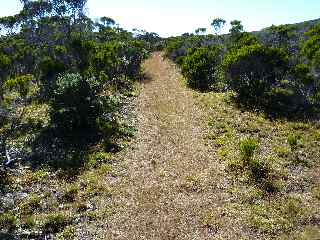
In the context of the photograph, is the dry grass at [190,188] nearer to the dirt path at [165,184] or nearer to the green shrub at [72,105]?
the dirt path at [165,184]

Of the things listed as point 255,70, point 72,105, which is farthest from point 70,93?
point 255,70

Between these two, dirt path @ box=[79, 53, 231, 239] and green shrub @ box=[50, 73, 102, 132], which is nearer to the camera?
dirt path @ box=[79, 53, 231, 239]

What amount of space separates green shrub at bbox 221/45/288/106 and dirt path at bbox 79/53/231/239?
290 inches

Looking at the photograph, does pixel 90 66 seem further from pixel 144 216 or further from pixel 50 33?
pixel 50 33

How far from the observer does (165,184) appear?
91.2 ft

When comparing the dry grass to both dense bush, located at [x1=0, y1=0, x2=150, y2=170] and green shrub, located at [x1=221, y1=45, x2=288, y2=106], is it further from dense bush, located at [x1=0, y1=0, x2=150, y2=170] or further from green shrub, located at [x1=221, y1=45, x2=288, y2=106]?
green shrub, located at [x1=221, y1=45, x2=288, y2=106]

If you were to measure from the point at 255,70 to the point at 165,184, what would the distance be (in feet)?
84.2

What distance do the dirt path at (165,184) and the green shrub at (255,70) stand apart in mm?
7359

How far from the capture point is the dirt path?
2245 cm

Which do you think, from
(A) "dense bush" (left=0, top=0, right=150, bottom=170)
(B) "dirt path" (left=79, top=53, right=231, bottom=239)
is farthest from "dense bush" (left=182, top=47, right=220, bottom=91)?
(B) "dirt path" (left=79, top=53, right=231, bottom=239)

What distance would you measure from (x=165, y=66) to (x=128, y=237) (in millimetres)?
67914

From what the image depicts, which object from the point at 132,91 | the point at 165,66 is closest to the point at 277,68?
the point at 132,91

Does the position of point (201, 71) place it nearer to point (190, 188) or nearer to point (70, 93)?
point (70, 93)

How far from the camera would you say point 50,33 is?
4616 inches
